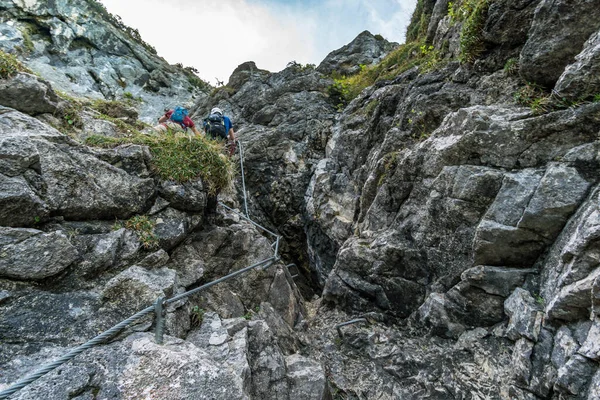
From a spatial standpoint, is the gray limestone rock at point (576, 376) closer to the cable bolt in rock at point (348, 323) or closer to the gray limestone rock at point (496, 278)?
the gray limestone rock at point (496, 278)

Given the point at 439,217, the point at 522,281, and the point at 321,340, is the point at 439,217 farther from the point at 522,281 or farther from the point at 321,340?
the point at 321,340

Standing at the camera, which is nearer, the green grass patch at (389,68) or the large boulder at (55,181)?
the large boulder at (55,181)

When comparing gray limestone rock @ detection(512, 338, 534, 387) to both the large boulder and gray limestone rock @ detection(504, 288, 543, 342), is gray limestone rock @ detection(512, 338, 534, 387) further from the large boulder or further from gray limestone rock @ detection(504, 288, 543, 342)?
the large boulder

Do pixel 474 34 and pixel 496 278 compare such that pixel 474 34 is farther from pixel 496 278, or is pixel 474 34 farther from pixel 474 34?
pixel 496 278

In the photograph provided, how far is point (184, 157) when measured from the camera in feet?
23.7

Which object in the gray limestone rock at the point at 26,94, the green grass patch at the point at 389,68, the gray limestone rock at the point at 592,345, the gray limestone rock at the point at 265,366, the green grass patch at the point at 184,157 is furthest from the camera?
the green grass patch at the point at 389,68

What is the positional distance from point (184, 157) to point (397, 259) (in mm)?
6060

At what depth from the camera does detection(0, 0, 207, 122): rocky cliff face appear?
19391 millimetres

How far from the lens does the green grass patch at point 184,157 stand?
6875 millimetres

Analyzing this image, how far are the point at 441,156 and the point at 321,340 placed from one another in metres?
5.77

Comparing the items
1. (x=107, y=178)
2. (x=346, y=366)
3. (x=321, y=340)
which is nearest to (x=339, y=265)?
(x=321, y=340)

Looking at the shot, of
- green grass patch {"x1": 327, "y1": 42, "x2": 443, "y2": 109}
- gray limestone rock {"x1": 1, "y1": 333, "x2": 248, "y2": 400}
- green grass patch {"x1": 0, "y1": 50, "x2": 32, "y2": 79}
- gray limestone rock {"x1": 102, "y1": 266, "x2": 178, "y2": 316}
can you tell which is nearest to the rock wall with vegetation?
green grass patch {"x1": 327, "y1": 42, "x2": 443, "y2": 109}

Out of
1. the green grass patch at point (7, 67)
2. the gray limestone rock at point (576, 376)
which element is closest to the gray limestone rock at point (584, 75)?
the gray limestone rock at point (576, 376)

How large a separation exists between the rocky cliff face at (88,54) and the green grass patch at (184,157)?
52.2 feet
